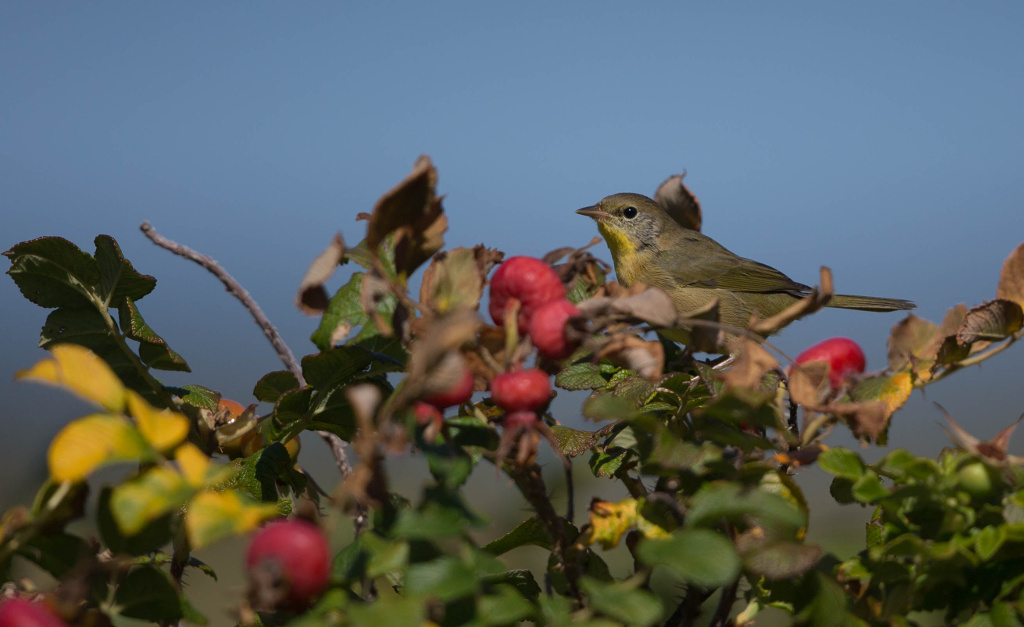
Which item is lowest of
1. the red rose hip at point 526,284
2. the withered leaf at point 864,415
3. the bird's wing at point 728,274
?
the bird's wing at point 728,274

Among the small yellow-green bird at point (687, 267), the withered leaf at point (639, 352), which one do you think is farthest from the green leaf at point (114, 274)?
the small yellow-green bird at point (687, 267)

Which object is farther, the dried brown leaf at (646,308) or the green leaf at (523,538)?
the green leaf at (523,538)

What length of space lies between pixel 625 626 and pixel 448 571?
30cm

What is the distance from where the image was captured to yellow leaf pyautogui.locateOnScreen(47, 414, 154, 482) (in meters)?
0.83

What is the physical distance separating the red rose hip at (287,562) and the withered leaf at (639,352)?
47 cm

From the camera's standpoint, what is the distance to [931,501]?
1069mm

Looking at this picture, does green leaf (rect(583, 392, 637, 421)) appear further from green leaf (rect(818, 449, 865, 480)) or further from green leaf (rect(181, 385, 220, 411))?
green leaf (rect(181, 385, 220, 411))

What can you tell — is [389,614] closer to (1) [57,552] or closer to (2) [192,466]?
(2) [192,466]

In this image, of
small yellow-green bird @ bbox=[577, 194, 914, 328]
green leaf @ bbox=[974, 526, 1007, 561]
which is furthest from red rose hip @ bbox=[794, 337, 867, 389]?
small yellow-green bird @ bbox=[577, 194, 914, 328]

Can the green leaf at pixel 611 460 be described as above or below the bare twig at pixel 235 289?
below

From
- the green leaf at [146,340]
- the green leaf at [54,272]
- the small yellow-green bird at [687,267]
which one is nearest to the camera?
the green leaf at [54,272]

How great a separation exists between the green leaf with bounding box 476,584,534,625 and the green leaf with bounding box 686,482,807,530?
23 cm

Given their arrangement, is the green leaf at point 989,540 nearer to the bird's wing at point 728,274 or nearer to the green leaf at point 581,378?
the green leaf at point 581,378

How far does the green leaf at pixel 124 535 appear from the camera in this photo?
1008 millimetres
